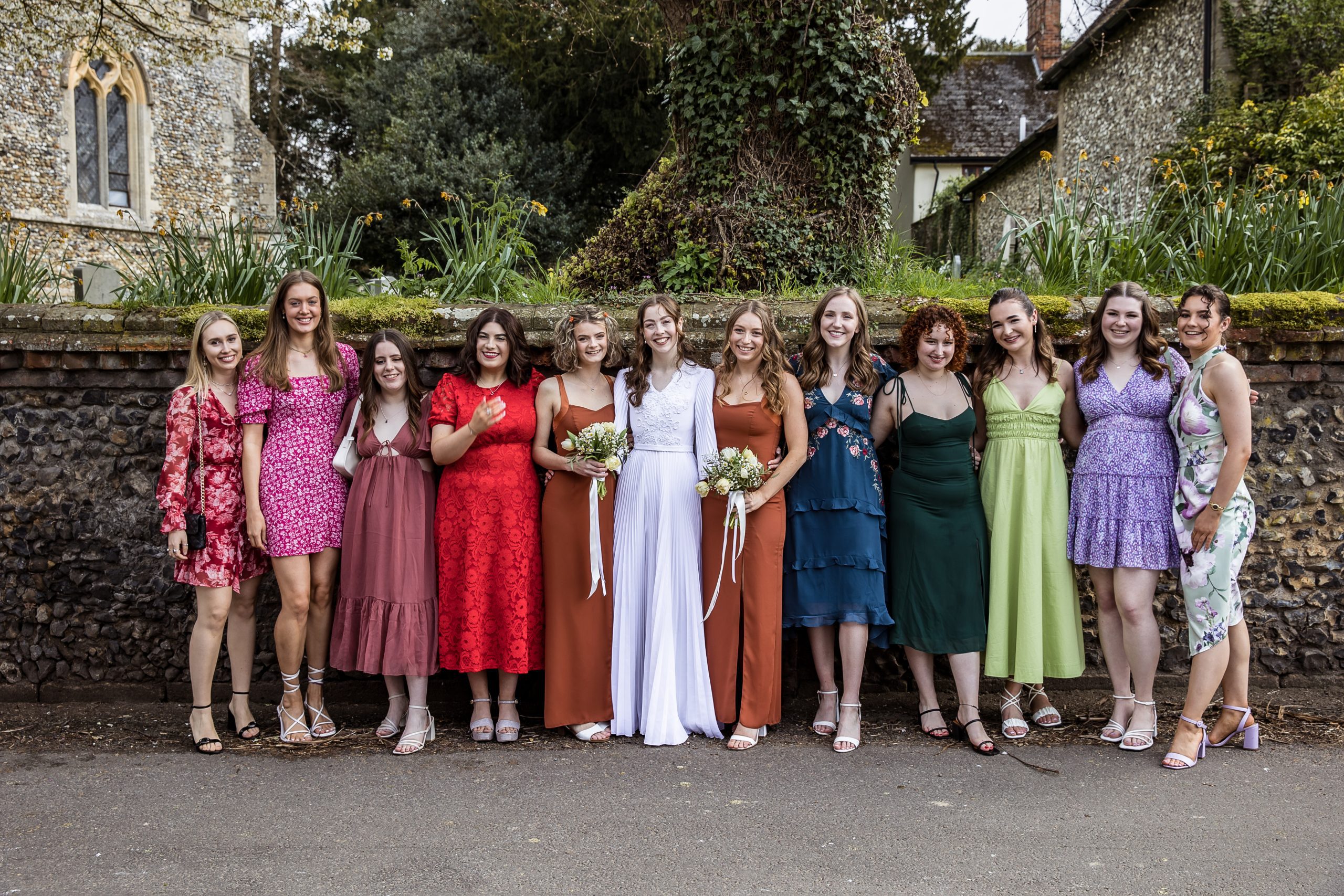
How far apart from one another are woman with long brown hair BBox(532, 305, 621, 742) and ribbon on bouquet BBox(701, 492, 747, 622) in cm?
57

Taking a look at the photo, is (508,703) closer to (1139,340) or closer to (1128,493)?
(1128,493)

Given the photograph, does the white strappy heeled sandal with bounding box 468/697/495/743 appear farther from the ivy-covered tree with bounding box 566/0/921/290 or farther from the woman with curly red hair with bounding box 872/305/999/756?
the ivy-covered tree with bounding box 566/0/921/290

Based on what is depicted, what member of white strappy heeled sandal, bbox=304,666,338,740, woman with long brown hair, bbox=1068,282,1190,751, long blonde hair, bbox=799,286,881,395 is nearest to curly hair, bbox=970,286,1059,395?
woman with long brown hair, bbox=1068,282,1190,751

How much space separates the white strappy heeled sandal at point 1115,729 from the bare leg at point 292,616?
406 centimetres

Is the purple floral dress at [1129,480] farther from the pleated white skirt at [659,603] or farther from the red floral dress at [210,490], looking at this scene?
the red floral dress at [210,490]

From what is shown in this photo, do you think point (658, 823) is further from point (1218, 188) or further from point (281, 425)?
point (1218, 188)

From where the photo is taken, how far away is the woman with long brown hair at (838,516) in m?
4.84

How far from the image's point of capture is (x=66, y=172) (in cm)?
1983

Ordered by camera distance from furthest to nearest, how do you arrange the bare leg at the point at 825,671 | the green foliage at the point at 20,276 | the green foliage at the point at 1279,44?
the green foliage at the point at 1279,44, the green foliage at the point at 20,276, the bare leg at the point at 825,671

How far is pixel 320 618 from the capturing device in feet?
16.2

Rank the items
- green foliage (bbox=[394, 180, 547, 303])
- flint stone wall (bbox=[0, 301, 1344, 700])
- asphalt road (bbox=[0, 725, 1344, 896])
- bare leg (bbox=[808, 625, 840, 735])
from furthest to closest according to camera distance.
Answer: green foliage (bbox=[394, 180, 547, 303])
flint stone wall (bbox=[0, 301, 1344, 700])
bare leg (bbox=[808, 625, 840, 735])
asphalt road (bbox=[0, 725, 1344, 896])

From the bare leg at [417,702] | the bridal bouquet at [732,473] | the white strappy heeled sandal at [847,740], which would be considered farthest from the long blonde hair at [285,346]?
the white strappy heeled sandal at [847,740]

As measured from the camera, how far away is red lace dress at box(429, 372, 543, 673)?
4.82 meters

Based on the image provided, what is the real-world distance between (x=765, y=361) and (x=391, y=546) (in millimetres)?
2147
